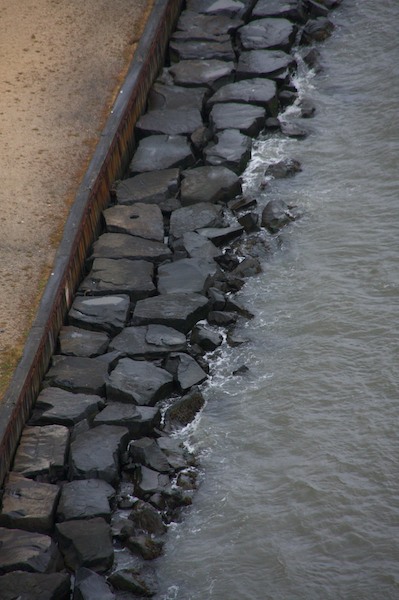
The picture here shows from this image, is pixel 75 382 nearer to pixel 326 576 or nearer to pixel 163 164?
pixel 326 576

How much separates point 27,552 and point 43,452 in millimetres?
897

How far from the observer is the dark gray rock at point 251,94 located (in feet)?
37.4

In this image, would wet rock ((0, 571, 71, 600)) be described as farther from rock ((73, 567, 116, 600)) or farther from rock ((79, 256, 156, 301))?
rock ((79, 256, 156, 301))

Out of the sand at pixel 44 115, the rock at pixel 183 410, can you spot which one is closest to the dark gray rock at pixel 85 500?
the rock at pixel 183 410

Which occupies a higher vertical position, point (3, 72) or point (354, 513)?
point (3, 72)

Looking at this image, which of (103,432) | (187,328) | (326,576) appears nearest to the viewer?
(326,576)

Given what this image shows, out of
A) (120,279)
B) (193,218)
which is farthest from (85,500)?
(193,218)

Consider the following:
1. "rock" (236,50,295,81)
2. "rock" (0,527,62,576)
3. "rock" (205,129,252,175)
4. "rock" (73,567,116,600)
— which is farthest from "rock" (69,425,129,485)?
"rock" (236,50,295,81)

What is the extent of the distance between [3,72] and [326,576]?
647 cm

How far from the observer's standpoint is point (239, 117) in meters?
11.2

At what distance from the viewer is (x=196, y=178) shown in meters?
10.4

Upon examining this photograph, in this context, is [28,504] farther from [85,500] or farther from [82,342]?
[82,342]

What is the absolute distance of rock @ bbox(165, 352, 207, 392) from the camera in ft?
26.9

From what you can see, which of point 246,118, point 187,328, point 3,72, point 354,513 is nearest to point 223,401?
point 187,328
